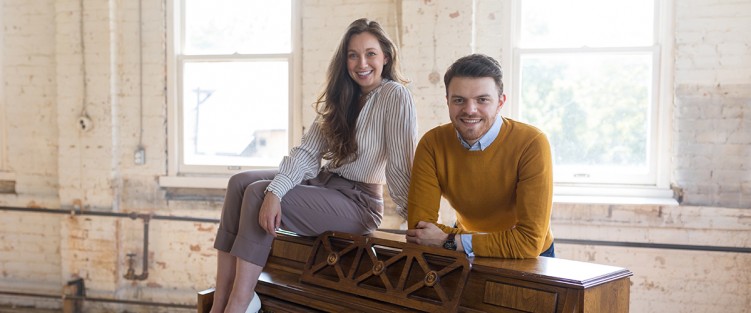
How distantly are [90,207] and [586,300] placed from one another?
4053mm

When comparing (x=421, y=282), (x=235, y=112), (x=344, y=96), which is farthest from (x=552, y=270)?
(x=235, y=112)

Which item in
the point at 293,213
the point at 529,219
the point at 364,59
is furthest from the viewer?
the point at 364,59

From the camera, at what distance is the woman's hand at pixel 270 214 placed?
2.41 m

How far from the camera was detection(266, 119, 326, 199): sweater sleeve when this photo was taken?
2535 mm

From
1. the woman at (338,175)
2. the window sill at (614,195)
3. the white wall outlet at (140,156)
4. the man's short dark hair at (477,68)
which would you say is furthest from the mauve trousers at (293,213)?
the white wall outlet at (140,156)

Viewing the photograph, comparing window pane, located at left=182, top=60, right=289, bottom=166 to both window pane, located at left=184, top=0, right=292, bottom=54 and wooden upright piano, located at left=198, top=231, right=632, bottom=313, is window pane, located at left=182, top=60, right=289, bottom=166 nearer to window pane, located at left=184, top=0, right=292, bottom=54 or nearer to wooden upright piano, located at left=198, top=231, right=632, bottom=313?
window pane, located at left=184, top=0, right=292, bottom=54

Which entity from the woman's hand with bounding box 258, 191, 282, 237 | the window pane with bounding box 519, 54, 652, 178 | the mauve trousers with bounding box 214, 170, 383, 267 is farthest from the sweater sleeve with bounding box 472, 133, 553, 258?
the window pane with bounding box 519, 54, 652, 178

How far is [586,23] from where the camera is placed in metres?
4.10

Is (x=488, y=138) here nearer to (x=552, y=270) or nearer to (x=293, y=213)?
(x=552, y=270)

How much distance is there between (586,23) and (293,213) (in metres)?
2.52

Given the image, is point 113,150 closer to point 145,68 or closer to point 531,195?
point 145,68

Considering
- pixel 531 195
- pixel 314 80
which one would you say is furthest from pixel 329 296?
pixel 314 80

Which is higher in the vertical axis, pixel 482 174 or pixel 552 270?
pixel 482 174

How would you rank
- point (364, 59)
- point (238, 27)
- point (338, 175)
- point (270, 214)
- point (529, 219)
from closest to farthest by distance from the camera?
point (529, 219) < point (270, 214) < point (364, 59) < point (338, 175) < point (238, 27)
